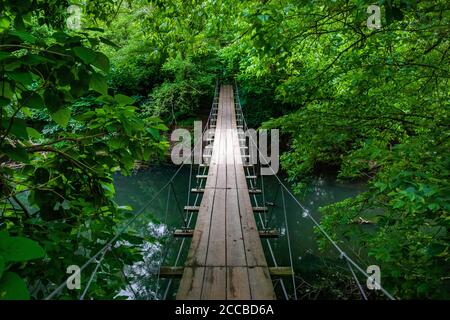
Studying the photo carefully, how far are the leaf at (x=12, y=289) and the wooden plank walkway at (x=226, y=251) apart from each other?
1079 mm

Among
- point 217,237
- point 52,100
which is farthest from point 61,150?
point 217,237

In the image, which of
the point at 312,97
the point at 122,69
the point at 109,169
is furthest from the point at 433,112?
the point at 122,69

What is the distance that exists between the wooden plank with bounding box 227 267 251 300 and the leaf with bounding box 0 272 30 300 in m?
1.12

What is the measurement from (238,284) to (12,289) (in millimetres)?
1243

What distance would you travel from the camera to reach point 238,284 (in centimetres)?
160

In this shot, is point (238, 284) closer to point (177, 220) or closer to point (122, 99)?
point (122, 99)

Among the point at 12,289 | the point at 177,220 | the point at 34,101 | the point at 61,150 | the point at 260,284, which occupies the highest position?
the point at 34,101

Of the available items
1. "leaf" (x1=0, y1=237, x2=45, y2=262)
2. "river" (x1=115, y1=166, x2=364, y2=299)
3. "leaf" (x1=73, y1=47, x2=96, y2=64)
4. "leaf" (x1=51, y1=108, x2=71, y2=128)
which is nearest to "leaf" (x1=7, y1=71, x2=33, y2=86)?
"leaf" (x1=73, y1=47, x2=96, y2=64)

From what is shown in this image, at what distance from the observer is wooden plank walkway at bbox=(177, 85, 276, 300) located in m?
1.55

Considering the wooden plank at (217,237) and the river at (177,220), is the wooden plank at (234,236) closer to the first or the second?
the wooden plank at (217,237)

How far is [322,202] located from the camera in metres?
7.39
